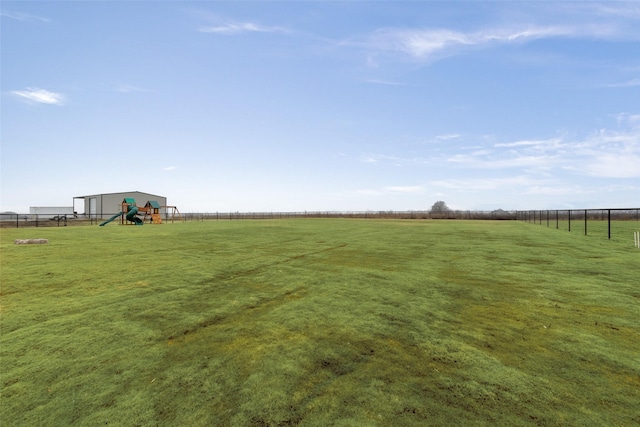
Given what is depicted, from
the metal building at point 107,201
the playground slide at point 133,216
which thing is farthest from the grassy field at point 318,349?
the metal building at point 107,201

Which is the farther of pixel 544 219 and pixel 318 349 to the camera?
pixel 544 219

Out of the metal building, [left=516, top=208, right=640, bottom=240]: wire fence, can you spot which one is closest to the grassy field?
[left=516, top=208, right=640, bottom=240]: wire fence

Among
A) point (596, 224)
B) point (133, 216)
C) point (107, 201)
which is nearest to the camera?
point (133, 216)

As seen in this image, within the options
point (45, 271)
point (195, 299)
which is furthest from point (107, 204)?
point (195, 299)

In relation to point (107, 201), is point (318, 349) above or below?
below

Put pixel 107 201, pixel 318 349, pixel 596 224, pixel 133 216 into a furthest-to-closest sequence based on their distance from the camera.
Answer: pixel 107 201, pixel 596 224, pixel 133 216, pixel 318 349

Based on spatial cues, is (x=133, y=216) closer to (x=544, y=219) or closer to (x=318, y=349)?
(x=318, y=349)

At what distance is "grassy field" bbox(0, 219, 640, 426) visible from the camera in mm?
2391

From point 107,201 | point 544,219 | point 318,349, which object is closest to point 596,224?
point 544,219

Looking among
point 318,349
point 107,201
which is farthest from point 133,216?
point 318,349

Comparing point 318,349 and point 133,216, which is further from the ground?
point 133,216

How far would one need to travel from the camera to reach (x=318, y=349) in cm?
337

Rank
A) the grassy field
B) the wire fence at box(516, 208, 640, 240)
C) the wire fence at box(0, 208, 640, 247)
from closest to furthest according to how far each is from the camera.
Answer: the grassy field, the wire fence at box(516, 208, 640, 240), the wire fence at box(0, 208, 640, 247)

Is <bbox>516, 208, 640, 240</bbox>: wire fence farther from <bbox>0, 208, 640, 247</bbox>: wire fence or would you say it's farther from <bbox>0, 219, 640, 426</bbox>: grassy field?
<bbox>0, 219, 640, 426</bbox>: grassy field
